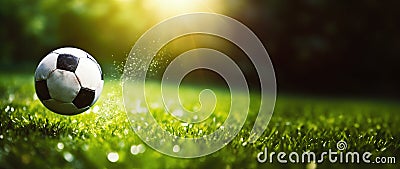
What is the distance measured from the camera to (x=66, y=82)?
3840mm

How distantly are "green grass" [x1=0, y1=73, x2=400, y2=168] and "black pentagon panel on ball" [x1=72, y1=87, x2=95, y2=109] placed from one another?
157 millimetres

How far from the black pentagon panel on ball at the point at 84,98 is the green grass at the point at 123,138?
0.52ft

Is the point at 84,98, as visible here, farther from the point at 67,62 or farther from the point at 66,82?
the point at 67,62

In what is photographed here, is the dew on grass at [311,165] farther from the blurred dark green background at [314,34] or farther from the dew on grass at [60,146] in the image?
the blurred dark green background at [314,34]

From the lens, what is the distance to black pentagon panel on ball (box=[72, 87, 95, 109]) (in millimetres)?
3893

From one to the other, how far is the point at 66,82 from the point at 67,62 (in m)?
0.15

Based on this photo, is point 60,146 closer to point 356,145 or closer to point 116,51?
point 356,145

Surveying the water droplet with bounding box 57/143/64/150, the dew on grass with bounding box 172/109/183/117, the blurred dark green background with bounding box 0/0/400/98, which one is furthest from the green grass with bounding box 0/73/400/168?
the blurred dark green background with bounding box 0/0/400/98

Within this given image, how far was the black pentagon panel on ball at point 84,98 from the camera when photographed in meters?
3.89

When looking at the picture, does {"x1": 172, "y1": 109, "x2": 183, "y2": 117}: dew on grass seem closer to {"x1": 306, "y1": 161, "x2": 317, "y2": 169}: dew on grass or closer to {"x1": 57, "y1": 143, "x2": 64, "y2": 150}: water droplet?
{"x1": 57, "y1": 143, "x2": 64, "y2": 150}: water droplet

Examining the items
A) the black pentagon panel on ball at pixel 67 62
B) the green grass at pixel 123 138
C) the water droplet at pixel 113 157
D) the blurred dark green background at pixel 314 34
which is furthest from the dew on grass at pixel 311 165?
the blurred dark green background at pixel 314 34

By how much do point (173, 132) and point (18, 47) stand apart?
11.3 metres

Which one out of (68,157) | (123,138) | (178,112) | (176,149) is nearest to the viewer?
(68,157)

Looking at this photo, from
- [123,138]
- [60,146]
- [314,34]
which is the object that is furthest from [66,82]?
[314,34]
